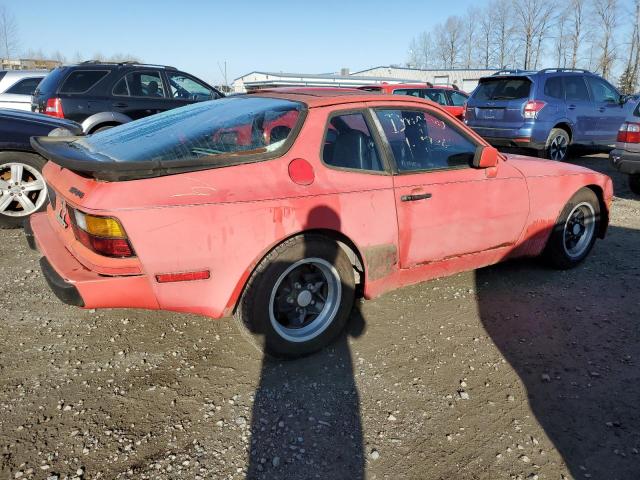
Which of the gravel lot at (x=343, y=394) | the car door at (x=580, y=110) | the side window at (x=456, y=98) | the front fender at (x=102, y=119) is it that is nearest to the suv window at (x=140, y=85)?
the front fender at (x=102, y=119)

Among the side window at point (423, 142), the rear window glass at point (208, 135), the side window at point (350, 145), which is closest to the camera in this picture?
the rear window glass at point (208, 135)

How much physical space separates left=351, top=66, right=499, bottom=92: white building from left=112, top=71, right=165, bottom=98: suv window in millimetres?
38328

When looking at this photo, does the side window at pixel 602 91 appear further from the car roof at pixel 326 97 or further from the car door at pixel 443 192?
the car roof at pixel 326 97

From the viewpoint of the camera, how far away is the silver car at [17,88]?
974 centimetres

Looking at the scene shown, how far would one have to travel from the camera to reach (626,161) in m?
6.68

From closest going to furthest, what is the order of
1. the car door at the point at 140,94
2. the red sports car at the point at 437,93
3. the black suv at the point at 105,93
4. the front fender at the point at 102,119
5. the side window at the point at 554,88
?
the front fender at the point at 102,119
the black suv at the point at 105,93
the car door at the point at 140,94
the side window at the point at 554,88
the red sports car at the point at 437,93

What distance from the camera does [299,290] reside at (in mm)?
2938

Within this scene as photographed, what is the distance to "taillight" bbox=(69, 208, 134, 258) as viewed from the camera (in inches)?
91.6

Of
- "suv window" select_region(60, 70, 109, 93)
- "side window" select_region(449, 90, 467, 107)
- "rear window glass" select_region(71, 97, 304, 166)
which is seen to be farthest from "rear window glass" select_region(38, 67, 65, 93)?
"side window" select_region(449, 90, 467, 107)

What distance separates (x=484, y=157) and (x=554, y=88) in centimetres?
691

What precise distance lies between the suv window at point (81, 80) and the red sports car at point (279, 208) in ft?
15.4

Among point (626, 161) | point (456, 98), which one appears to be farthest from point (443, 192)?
point (456, 98)

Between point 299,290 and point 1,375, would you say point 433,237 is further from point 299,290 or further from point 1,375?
point 1,375

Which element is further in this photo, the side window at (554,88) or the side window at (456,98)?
the side window at (456,98)
